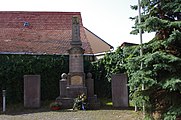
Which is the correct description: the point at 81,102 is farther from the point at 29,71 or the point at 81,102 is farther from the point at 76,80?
the point at 29,71

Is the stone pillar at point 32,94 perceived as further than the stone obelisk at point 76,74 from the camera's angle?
No

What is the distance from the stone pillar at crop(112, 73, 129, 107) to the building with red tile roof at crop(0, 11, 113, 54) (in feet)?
24.0

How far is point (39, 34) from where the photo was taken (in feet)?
72.4

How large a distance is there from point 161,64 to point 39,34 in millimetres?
16297

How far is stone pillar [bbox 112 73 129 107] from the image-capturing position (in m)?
13.2

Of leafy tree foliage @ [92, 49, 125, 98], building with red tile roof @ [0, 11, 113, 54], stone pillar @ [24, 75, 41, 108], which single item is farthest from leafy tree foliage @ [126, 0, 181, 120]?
building with red tile roof @ [0, 11, 113, 54]

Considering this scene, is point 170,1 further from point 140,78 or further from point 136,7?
point 140,78

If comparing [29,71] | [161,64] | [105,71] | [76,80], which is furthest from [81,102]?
[161,64]

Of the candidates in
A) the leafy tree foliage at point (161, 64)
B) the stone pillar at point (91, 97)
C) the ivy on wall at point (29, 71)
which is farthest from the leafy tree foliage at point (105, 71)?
the leafy tree foliage at point (161, 64)

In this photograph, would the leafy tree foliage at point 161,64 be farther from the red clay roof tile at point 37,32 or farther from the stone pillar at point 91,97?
the red clay roof tile at point 37,32

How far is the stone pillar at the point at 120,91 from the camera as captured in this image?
43.2 ft

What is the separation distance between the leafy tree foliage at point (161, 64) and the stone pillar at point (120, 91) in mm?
4720

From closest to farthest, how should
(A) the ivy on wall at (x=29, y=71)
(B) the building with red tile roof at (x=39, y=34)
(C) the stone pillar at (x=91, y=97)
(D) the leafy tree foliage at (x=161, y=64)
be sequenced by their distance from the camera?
1. (D) the leafy tree foliage at (x=161, y=64)
2. (C) the stone pillar at (x=91, y=97)
3. (A) the ivy on wall at (x=29, y=71)
4. (B) the building with red tile roof at (x=39, y=34)

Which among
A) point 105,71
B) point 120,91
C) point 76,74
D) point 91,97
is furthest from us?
point 105,71
